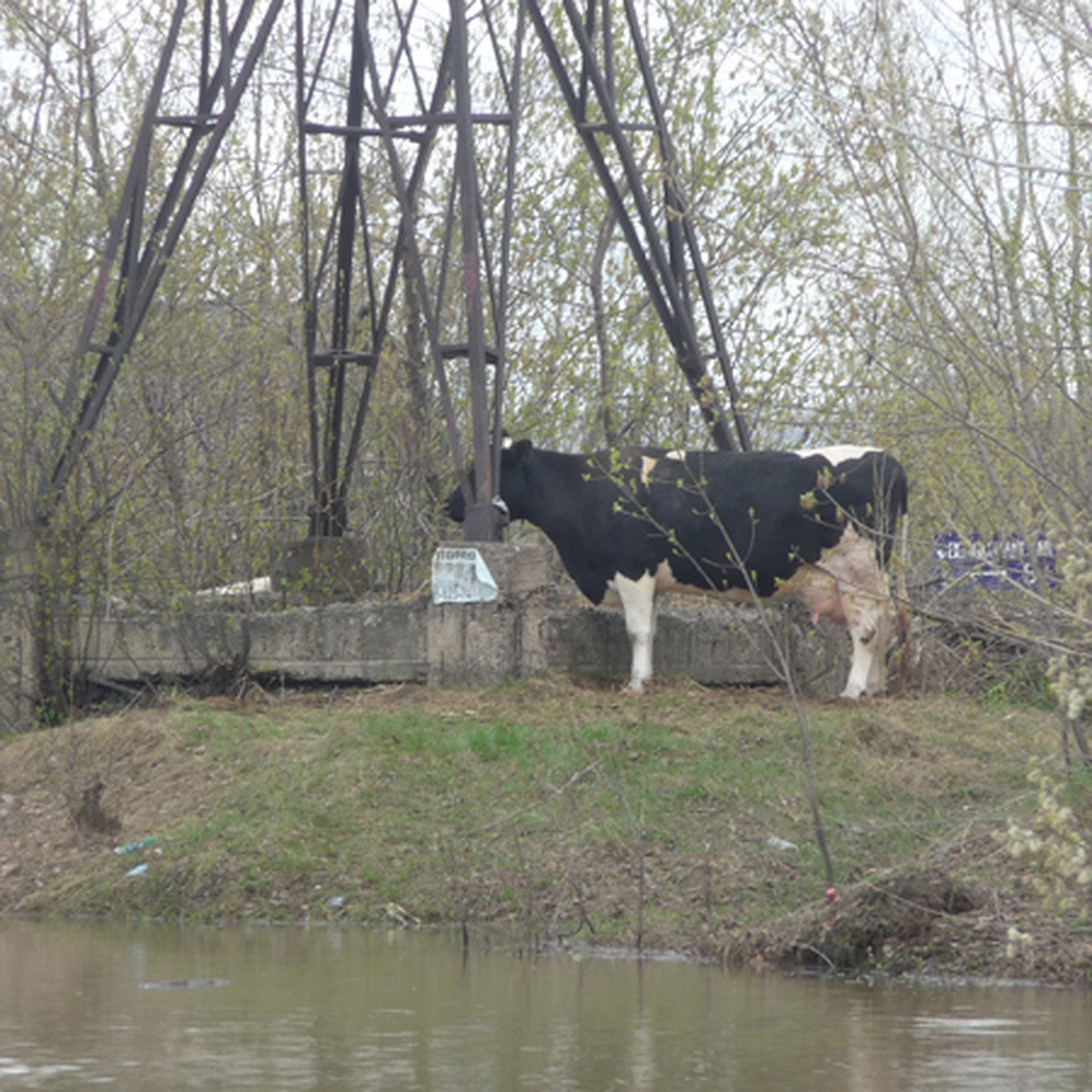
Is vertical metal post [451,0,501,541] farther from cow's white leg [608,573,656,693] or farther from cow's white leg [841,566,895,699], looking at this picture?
cow's white leg [841,566,895,699]

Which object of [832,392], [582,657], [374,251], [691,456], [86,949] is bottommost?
[86,949]

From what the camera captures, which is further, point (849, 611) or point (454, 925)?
point (849, 611)

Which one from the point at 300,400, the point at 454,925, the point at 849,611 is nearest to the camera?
the point at 454,925

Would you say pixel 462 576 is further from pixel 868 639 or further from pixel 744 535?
pixel 868 639

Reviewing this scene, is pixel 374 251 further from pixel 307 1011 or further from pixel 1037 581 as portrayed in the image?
pixel 307 1011

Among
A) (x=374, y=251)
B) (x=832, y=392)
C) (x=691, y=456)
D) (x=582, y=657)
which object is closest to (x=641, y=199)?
(x=691, y=456)

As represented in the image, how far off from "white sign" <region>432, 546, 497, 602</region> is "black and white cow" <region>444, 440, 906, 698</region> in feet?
2.11

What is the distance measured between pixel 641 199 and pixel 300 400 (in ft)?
14.9

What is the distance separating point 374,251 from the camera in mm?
22969

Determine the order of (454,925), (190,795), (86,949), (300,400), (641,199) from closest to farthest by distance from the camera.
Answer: (86,949) < (454,925) < (190,795) < (641,199) < (300,400)

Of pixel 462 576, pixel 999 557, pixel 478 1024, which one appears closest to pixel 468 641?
pixel 462 576

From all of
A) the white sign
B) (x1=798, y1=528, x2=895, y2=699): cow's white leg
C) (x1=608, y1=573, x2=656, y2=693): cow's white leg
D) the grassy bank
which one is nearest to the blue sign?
the grassy bank

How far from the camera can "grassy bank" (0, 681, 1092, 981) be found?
9.93m

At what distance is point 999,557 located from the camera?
11.2 m
